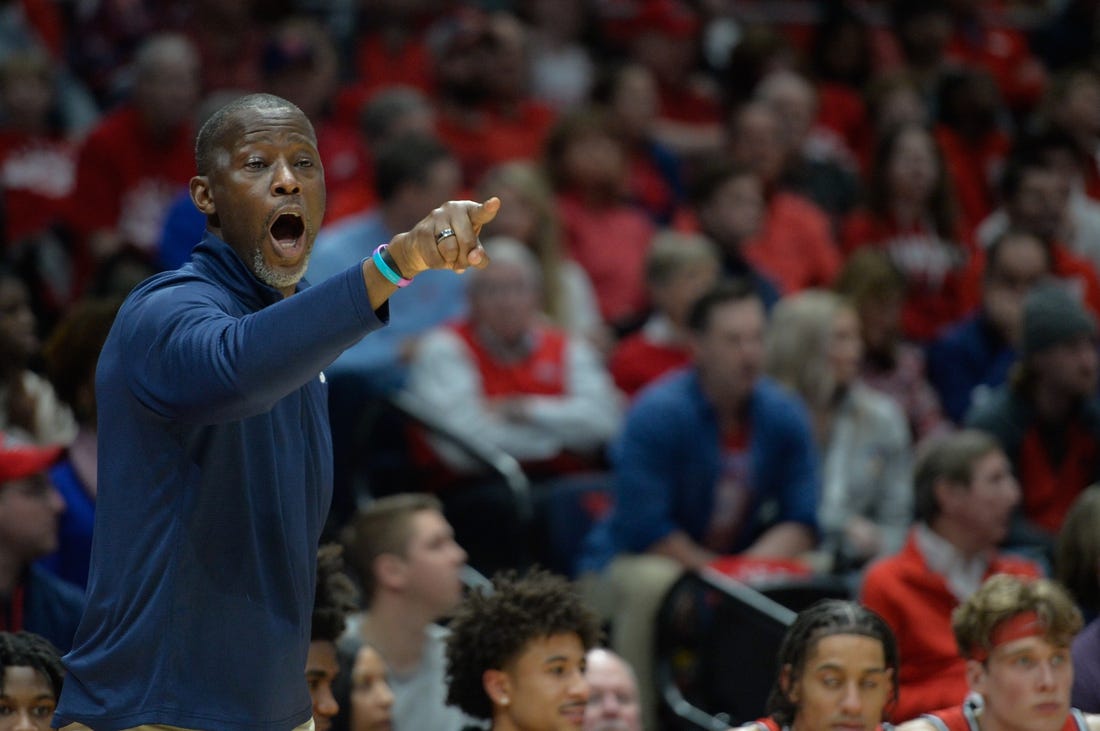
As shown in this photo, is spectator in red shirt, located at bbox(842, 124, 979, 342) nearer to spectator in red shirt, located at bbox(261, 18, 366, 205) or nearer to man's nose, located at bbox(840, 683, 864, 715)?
spectator in red shirt, located at bbox(261, 18, 366, 205)

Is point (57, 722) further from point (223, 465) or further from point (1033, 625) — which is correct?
point (1033, 625)

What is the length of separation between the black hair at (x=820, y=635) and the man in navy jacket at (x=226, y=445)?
1338mm

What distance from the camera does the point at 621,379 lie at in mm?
6258

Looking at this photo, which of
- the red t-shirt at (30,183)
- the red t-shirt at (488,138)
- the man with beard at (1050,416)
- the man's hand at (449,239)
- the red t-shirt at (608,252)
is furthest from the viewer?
the red t-shirt at (488,138)

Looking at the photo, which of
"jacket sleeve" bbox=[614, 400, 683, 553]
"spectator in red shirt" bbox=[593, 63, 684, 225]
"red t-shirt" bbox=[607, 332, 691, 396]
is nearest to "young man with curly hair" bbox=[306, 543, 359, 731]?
"jacket sleeve" bbox=[614, 400, 683, 553]

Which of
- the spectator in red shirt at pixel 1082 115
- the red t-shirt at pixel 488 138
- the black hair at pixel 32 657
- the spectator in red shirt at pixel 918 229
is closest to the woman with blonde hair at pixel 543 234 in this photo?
the red t-shirt at pixel 488 138

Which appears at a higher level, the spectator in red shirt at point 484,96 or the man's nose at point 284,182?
the spectator in red shirt at point 484,96

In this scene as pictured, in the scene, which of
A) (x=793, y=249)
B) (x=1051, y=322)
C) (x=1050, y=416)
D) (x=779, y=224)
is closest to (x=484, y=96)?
(x=779, y=224)

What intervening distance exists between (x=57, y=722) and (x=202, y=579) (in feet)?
1.13

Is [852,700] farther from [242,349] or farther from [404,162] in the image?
[404,162]

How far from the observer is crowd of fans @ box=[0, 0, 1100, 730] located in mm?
4266

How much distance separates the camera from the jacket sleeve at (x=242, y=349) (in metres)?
2.06

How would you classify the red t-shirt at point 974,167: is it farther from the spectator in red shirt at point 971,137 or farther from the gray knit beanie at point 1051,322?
the gray knit beanie at point 1051,322

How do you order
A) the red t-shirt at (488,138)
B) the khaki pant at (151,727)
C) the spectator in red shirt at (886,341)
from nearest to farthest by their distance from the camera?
the khaki pant at (151,727), the spectator in red shirt at (886,341), the red t-shirt at (488,138)
